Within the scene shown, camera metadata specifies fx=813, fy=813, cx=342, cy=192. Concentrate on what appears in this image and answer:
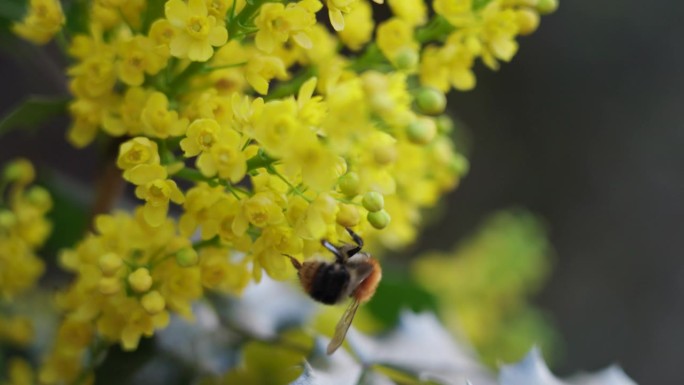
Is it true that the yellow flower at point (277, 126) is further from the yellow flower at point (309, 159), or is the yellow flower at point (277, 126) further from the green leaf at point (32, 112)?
the green leaf at point (32, 112)

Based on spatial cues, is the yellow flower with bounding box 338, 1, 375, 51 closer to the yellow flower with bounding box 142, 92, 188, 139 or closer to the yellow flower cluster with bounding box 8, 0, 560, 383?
the yellow flower cluster with bounding box 8, 0, 560, 383

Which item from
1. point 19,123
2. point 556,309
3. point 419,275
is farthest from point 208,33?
point 556,309

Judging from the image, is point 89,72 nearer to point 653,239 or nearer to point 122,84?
point 122,84

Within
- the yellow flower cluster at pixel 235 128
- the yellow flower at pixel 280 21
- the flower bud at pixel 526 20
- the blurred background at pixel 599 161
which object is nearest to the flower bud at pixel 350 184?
the yellow flower cluster at pixel 235 128

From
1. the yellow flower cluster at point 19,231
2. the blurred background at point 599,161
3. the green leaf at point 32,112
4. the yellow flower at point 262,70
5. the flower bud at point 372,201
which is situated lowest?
the blurred background at point 599,161

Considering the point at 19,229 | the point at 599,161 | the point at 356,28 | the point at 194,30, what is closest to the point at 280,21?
the point at 194,30
